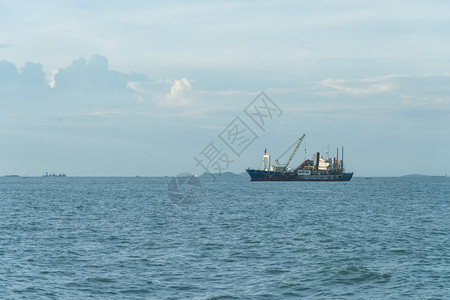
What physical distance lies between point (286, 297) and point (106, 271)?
12.7m

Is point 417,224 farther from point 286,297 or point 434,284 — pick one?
point 286,297

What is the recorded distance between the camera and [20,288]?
97.5 ft

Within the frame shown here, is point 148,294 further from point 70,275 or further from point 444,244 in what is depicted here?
point 444,244

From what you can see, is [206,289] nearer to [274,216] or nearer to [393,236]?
[393,236]

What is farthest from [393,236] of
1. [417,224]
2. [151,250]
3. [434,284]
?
[151,250]

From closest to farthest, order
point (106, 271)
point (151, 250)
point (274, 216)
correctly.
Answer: point (106, 271), point (151, 250), point (274, 216)

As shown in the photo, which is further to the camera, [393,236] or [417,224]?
[417,224]

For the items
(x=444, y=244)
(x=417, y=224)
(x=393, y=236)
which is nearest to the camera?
(x=444, y=244)

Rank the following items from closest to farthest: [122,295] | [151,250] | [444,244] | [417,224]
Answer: [122,295] < [151,250] < [444,244] < [417,224]

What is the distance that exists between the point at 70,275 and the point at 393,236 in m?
34.0

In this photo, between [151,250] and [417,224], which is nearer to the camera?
[151,250]

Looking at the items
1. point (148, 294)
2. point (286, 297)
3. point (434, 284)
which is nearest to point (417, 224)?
point (434, 284)

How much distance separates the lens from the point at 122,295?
28.2 metres

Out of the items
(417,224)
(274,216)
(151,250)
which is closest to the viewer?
(151,250)
